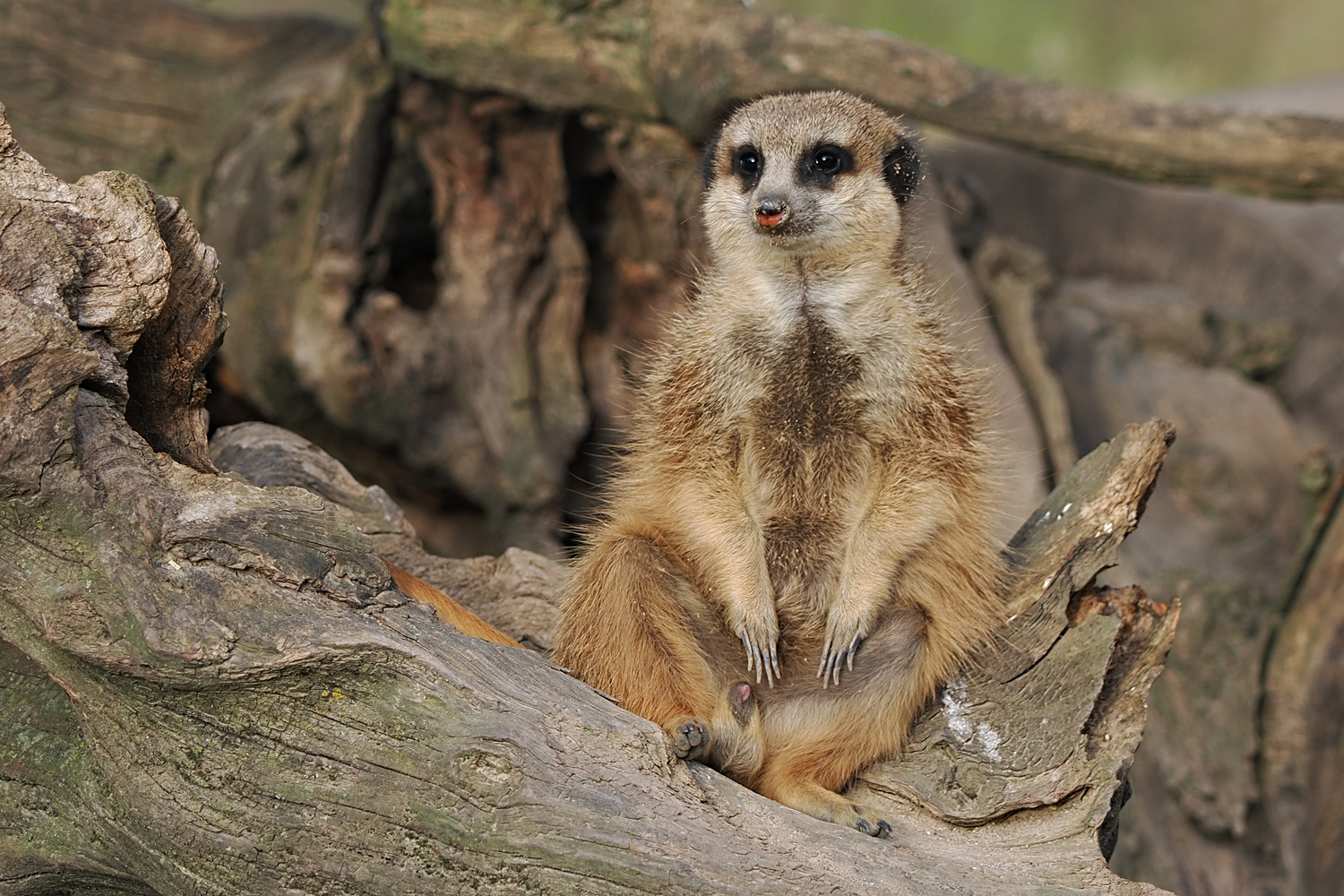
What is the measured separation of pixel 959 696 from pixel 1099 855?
373 mm

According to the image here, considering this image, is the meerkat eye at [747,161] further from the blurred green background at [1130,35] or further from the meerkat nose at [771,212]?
the blurred green background at [1130,35]

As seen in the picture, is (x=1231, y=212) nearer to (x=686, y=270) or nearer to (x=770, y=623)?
(x=686, y=270)

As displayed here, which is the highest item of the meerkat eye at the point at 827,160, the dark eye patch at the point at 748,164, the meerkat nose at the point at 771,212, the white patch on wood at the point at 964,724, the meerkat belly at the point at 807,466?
the meerkat eye at the point at 827,160

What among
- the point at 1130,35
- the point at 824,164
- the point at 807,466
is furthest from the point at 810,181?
the point at 1130,35

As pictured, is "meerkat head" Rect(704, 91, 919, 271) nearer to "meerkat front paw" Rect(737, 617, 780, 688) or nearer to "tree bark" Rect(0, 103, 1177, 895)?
"meerkat front paw" Rect(737, 617, 780, 688)

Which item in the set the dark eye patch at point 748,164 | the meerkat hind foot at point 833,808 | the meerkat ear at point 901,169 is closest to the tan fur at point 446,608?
the meerkat hind foot at point 833,808

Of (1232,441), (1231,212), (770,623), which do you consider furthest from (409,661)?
(1231,212)

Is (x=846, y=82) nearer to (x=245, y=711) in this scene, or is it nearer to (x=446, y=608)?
(x=446, y=608)

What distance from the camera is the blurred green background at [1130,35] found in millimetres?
7738

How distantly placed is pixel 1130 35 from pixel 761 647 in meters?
7.29

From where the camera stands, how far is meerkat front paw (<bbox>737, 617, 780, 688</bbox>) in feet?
6.65

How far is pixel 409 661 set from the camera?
1.57m

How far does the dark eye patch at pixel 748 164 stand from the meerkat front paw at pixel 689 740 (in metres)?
1.05

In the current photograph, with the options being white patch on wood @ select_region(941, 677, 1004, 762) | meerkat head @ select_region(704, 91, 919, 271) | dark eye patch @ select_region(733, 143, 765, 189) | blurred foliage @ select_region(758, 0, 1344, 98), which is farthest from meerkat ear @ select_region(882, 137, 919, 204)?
blurred foliage @ select_region(758, 0, 1344, 98)
